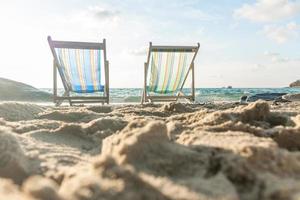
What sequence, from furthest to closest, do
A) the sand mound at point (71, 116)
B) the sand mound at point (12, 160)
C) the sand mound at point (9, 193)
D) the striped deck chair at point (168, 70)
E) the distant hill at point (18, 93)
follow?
the distant hill at point (18, 93), the striped deck chair at point (168, 70), the sand mound at point (71, 116), the sand mound at point (12, 160), the sand mound at point (9, 193)

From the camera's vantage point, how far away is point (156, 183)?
1029 millimetres

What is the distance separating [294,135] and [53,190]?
41.8 inches

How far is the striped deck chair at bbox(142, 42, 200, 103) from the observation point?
7.00m

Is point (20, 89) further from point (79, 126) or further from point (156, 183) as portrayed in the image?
point (156, 183)

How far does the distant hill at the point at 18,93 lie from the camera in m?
12.0

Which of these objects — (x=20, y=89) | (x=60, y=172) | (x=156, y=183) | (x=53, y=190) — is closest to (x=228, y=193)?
(x=156, y=183)

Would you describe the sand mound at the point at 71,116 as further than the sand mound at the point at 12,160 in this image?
Yes

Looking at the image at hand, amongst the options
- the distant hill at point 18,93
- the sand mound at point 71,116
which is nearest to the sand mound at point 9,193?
the sand mound at point 71,116

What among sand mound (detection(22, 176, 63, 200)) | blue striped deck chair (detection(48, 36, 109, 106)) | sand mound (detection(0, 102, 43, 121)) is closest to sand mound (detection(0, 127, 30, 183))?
sand mound (detection(22, 176, 63, 200))

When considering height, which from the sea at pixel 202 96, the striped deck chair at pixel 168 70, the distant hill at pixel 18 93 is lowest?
the sea at pixel 202 96

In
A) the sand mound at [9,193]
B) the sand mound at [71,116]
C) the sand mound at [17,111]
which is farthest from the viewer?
the sand mound at [17,111]

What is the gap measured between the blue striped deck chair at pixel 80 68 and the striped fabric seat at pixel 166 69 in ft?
3.31

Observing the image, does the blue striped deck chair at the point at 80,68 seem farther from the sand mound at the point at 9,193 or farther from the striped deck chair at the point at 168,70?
the sand mound at the point at 9,193

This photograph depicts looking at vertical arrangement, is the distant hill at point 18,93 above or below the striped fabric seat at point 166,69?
below
